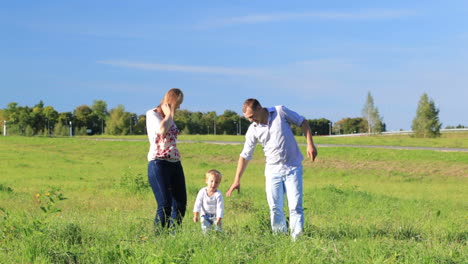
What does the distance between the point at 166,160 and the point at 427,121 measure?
2808 inches

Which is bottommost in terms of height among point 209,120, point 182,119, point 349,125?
point 349,125

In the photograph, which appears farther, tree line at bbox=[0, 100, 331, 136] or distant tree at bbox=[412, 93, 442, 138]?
tree line at bbox=[0, 100, 331, 136]

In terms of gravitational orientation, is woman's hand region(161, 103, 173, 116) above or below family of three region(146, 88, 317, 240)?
above

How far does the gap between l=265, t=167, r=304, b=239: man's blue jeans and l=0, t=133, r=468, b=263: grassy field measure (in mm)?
203

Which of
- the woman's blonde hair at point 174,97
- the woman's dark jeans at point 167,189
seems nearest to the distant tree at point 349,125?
the woman's dark jeans at point 167,189

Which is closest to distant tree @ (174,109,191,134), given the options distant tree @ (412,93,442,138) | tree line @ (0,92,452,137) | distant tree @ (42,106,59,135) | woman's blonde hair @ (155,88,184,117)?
tree line @ (0,92,452,137)

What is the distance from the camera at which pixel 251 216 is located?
8211mm

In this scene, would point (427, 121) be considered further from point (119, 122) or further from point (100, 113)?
point (100, 113)

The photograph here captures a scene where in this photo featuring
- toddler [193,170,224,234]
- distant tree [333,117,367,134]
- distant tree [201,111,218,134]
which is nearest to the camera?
toddler [193,170,224,234]

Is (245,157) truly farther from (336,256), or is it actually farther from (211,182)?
(336,256)

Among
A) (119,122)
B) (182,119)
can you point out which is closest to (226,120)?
(182,119)

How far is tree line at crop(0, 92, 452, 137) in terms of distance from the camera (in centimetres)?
7369

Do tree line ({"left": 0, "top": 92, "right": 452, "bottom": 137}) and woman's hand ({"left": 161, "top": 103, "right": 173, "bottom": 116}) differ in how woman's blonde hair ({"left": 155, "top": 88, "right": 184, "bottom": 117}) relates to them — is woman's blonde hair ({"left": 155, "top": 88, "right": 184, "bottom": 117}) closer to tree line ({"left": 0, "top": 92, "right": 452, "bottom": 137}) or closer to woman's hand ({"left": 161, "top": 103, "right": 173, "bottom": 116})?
woman's hand ({"left": 161, "top": 103, "right": 173, "bottom": 116})

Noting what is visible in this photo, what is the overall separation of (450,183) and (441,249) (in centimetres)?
1838
